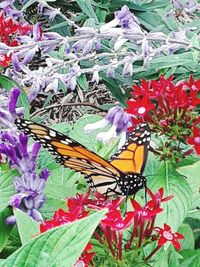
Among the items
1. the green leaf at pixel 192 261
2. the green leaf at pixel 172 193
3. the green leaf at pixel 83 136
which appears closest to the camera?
the green leaf at pixel 192 261

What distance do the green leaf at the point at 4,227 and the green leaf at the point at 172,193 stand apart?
281mm

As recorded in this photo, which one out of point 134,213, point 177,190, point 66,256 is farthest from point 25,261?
point 177,190

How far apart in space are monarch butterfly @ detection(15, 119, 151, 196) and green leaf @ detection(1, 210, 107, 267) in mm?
428

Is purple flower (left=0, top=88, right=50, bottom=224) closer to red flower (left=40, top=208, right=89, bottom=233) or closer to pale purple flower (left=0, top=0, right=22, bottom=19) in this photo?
red flower (left=40, top=208, right=89, bottom=233)

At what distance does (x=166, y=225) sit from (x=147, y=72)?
3.96 feet

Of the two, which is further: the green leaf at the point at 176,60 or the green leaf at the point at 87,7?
the green leaf at the point at 87,7

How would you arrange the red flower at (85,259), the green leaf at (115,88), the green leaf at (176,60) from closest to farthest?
the red flower at (85,259) → the green leaf at (176,60) → the green leaf at (115,88)

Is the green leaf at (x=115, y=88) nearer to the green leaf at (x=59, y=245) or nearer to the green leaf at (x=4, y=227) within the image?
the green leaf at (x=4, y=227)

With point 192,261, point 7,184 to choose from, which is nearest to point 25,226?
point 7,184

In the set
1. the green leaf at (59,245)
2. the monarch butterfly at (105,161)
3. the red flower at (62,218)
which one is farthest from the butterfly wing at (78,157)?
the green leaf at (59,245)

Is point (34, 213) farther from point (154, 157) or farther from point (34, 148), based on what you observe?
point (154, 157)

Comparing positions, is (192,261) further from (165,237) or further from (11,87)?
(11,87)

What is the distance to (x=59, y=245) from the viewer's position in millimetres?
841

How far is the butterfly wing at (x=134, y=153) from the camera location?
4.25 ft
